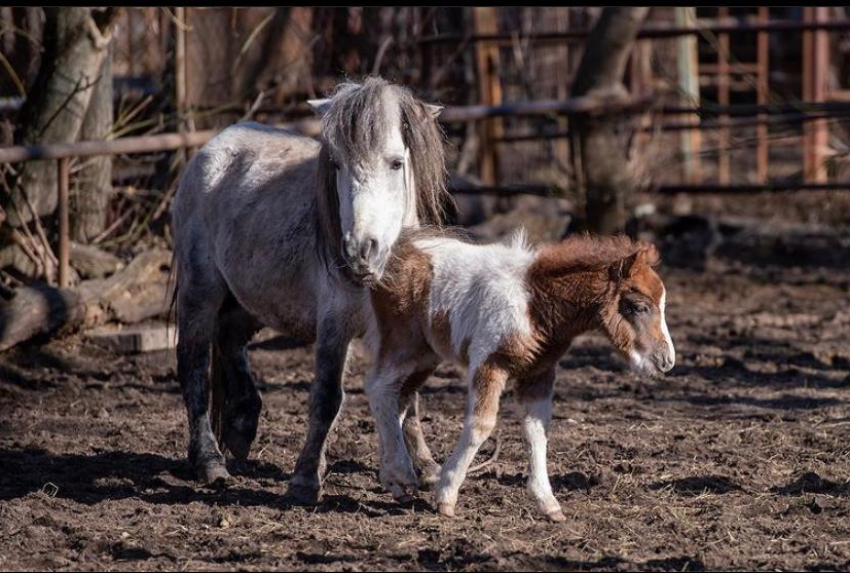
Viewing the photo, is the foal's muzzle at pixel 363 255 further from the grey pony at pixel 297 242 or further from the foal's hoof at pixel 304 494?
the foal's hoof at pixel 304 494

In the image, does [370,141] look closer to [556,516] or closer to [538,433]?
[538,433]

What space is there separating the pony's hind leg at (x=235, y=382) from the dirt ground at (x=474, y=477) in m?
0.14

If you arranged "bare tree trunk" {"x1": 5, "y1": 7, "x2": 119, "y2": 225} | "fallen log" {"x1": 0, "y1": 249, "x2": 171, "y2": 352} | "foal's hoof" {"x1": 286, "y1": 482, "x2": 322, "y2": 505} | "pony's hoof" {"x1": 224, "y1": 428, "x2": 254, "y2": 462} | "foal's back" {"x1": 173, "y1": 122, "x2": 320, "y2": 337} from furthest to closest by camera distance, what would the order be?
"bare tree trunk" {"x1": 5, "y1": 7, "x2": 119, "y2": 225} → "fallen log" {"x1": 0, "y1": 249, "x2": 171, "y2": 352} → "pony's hoof" {"x1": 224, "y1": 428, "x2": 254, "y2": 462} → "foal's back" {"x1": 173, "y1": 122, "x2": 320, "y2": 337} → "foal's hoof" {"x1": 286, "y1": 482, "x2": 322, "y2": 505}

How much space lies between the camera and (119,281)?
727 cm

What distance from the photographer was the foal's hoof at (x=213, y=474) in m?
4.80

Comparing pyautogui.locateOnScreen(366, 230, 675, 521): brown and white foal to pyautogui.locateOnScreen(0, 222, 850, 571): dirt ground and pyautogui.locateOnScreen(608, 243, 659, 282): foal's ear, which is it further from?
pyautogui.locateOnScreen(0, 222, 850, 571): dirt ground

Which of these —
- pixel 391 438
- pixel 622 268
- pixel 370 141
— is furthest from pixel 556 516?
pixel 370 141

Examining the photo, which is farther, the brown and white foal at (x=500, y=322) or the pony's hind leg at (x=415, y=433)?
the pony's hind leg at (x=415, y=433)

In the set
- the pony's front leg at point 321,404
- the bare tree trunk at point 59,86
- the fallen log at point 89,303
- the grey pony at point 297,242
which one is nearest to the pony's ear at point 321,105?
the grey pony at point 297,242

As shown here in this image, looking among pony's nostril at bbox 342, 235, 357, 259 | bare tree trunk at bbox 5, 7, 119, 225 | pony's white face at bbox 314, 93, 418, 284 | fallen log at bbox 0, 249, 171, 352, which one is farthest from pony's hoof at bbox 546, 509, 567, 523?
bare tree trunk at bbox 5, 7, 119, 225

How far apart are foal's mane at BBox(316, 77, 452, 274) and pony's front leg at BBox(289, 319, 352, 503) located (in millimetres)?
275

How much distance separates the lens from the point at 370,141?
4.27 metres

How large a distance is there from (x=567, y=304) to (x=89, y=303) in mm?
3789

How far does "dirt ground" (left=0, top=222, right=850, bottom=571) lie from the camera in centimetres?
382
